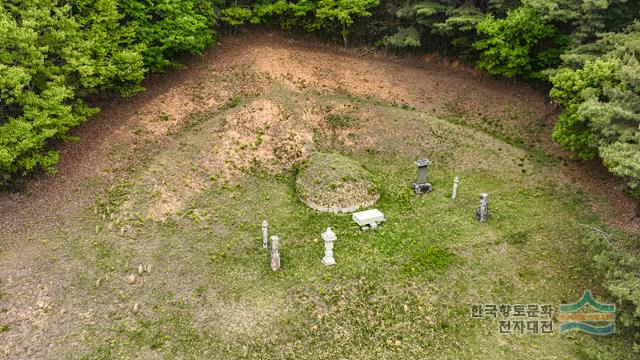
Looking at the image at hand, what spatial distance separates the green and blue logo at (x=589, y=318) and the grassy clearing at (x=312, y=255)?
360 mm

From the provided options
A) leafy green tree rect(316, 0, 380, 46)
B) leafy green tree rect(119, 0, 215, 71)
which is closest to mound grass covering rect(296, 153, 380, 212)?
leafy green tree rect(119, 0, 215, 71)

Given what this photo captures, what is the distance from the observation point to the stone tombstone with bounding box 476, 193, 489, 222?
734 inches

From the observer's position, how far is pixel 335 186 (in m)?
20.8

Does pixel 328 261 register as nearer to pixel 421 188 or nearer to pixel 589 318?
pixel 421 188

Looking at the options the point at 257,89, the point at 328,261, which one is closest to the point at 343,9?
the point at 257,89

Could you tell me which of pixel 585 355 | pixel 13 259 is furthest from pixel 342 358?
pixel 13 259

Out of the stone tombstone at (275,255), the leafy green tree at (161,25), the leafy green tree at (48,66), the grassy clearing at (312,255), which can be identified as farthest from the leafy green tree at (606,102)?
the leafy green tree at (48,66)

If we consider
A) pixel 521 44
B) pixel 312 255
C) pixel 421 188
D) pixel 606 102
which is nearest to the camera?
pixel 312 255

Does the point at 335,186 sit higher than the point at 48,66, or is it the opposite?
the point at 48,66

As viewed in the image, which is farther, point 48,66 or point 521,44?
point 521,44

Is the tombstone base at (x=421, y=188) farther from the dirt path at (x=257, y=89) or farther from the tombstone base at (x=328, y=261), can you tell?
the dirt path at (x=257, y=89)

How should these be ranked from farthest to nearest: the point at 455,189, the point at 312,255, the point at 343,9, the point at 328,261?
the point at 343,9, the point at 455,189, the point at 312,255, the point at 328,261

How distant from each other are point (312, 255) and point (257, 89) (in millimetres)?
12927

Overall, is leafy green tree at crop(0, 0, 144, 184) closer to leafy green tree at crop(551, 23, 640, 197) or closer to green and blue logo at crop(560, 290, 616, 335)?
leafy green tree at crop(551, 23, 640, 197)
